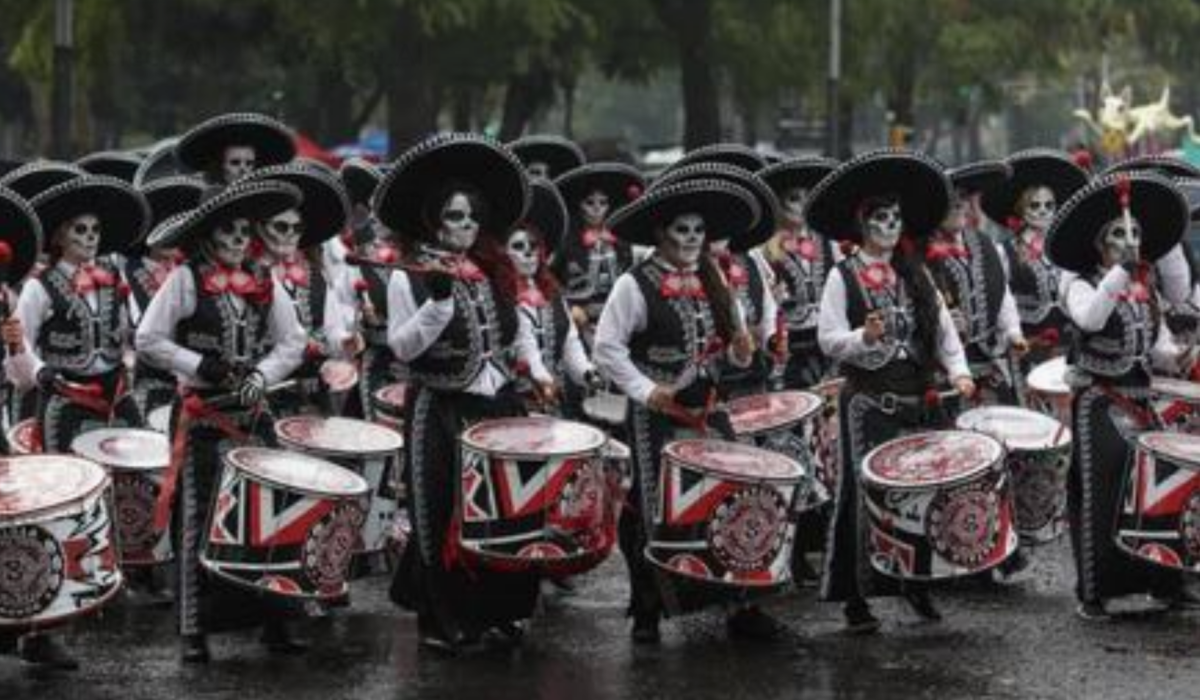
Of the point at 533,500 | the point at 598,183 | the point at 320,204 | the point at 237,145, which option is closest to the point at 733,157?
the point at 598,183

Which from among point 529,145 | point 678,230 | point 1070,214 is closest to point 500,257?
point 678,230

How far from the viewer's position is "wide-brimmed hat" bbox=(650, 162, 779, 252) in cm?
1231

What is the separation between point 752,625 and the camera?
457 inches

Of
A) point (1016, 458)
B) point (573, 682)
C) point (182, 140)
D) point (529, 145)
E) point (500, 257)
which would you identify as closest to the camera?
point (573, 682)

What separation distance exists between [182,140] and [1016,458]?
442cm

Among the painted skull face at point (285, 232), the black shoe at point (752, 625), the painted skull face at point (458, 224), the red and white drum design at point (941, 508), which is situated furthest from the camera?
the painted skull face at point (285, 232)

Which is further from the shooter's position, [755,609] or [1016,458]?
[1016,458]

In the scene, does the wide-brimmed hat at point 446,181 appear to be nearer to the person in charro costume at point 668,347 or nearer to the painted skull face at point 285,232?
the person in charro costume at point 668,347

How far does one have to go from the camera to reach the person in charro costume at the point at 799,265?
581 inches

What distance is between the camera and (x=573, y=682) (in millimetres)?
10664

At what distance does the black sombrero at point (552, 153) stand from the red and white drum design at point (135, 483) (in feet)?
17.9

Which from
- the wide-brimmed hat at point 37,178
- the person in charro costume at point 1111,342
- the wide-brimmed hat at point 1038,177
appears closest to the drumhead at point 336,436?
the wide-brimmed hat at point 37,178

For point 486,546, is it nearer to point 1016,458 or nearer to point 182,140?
point 1016,458

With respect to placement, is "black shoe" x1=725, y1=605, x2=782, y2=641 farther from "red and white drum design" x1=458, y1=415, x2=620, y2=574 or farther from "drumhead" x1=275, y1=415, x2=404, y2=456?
"drumhead" x1=275, y1=415, x2=404, y2=456
